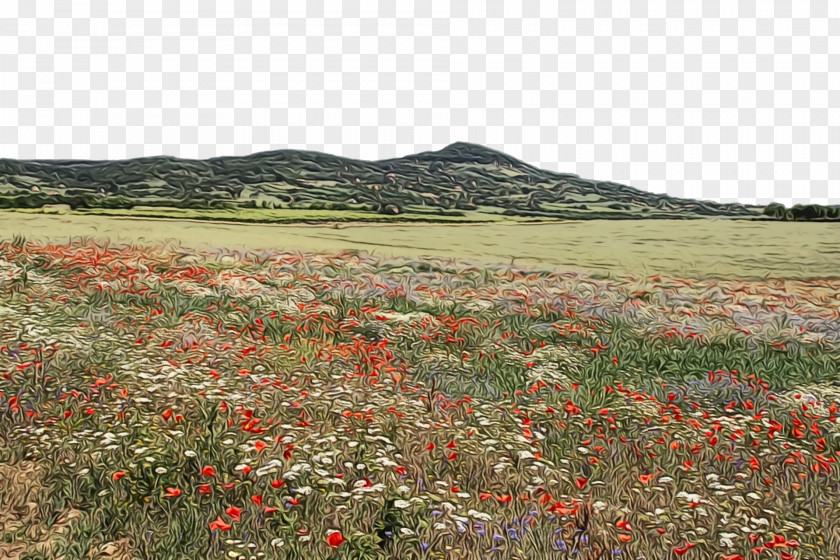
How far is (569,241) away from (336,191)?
55601mm

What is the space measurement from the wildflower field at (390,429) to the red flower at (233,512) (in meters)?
0.09

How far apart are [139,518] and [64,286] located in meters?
7.76

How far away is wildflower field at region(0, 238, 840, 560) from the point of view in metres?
5.67

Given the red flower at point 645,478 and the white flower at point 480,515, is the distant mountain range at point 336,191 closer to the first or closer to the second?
the white flower at point 480,515

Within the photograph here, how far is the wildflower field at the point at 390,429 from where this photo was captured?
18.6 feet

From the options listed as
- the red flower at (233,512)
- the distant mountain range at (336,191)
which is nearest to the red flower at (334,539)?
the red flower at (233,512)

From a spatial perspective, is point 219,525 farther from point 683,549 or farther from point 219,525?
point 683,549

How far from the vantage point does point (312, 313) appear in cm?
1122

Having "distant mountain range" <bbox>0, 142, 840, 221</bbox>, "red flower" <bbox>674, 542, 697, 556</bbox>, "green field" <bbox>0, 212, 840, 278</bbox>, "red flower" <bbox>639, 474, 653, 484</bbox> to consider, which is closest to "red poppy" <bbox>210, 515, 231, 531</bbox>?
"red flower" <bbox>674, 542, 697, 556</bbox>

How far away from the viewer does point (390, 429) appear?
7.21 metres

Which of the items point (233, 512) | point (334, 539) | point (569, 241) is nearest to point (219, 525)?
point (233, 512)

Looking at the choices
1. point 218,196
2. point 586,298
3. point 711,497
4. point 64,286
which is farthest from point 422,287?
point 218,196

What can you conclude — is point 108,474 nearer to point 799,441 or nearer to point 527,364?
point 527,364

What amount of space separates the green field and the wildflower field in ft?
31.6
